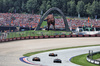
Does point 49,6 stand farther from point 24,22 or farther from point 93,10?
point 24,22

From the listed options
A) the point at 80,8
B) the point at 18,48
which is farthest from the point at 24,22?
the point at 18,48

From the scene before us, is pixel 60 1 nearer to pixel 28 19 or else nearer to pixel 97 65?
pixel 28 19

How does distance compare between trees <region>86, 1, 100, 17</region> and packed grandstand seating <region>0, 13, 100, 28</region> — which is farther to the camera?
trees <region>86, 1, 100, 17</region>

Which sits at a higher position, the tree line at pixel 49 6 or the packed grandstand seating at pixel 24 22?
the tree line at pixel 49 6

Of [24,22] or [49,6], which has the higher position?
[49,6]

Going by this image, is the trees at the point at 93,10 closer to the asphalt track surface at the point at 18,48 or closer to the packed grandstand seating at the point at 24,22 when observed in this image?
the packed grandstand seating at the point at 24,22

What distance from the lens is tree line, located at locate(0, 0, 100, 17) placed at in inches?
5487

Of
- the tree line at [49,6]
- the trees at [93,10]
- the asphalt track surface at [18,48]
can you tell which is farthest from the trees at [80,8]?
the asphalt track surface at [18,48]

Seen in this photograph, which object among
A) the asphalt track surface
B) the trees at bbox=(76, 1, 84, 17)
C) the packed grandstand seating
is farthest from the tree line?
the asphalt track surface

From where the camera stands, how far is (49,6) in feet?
464

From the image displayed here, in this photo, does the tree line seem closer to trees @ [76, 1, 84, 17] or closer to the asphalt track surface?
trees @ [76, 1, 84, 17]

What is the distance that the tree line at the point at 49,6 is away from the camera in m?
139

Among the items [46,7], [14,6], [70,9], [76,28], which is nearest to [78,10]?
[70,9]

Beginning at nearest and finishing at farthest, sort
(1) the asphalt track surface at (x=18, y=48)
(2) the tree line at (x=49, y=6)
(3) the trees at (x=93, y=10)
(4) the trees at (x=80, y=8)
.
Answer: (1) the asphalt track surface at (x=18, y=48), (2) the tree line at (x=49, y=6), (3) the trees at (x=93, y=10), (4) the trees at (x=80, y=8)
